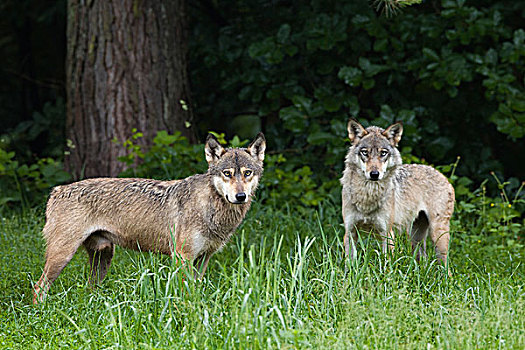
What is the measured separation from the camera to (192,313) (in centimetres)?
364

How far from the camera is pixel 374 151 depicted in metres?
5.32

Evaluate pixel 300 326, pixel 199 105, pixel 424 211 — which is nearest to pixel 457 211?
pixel 424 211

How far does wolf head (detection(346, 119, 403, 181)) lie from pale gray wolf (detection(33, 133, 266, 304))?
918mm

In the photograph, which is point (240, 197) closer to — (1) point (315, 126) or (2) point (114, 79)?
(1) point (315, 126)

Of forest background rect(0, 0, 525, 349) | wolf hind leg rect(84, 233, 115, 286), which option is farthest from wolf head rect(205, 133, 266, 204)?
wolf hind leg rect(84, 233, 115, 286)

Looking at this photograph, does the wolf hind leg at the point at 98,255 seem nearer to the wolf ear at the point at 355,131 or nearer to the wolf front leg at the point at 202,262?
the wolf front leg at the point at 202,262

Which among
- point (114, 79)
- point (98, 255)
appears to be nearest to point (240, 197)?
point (98, 255)

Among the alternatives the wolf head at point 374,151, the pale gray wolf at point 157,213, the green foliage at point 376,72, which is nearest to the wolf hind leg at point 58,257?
the pale gray wolf at point 157,213

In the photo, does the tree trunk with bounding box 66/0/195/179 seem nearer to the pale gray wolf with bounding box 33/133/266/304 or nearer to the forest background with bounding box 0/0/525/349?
the forest background with bounding box 0/0/525/349

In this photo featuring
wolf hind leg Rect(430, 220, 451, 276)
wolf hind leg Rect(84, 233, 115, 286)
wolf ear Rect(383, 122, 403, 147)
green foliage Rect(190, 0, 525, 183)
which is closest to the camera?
wolf hind leg Rect(84, 233, 115, 286)

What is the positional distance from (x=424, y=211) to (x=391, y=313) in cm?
265

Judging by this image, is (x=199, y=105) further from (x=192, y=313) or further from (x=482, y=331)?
(x=482, y=331)

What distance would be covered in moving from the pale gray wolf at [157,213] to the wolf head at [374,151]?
0.92 metres

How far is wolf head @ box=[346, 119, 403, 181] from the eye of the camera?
5254 millimetres
